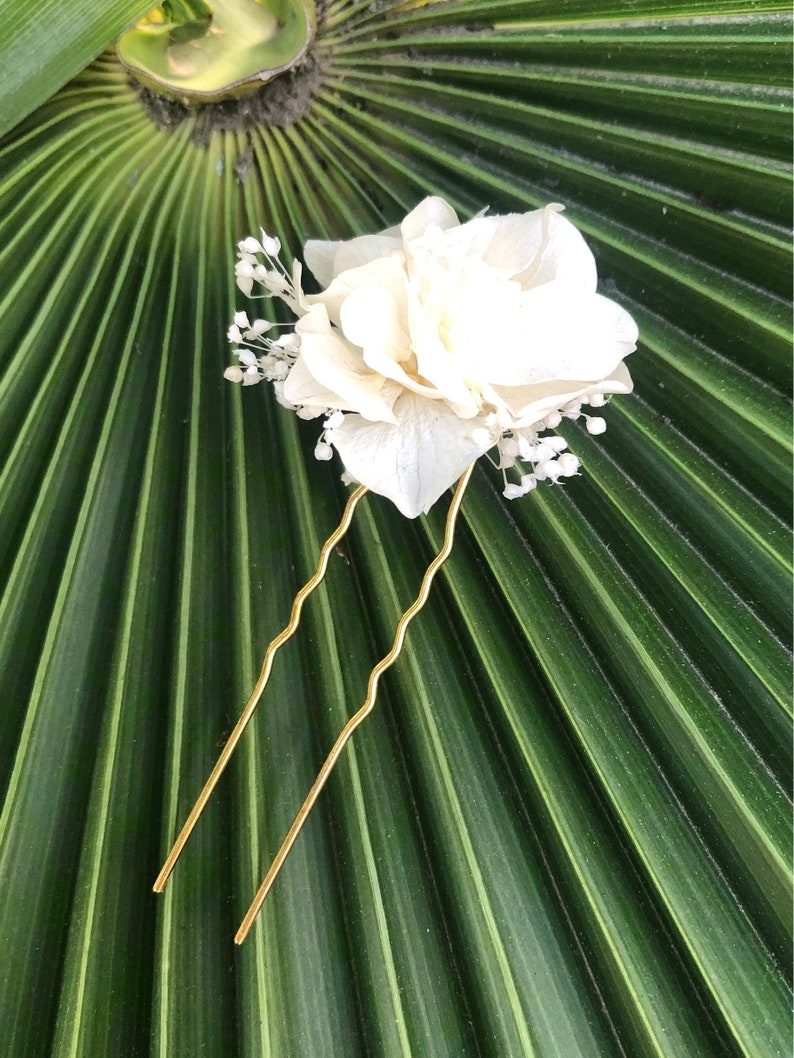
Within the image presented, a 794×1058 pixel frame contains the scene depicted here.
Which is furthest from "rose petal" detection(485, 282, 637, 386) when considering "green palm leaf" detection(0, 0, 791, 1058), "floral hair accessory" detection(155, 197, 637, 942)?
"green palm leaf" detection(0, 0, 791, 1058)

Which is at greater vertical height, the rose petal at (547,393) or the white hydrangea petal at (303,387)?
the white hydrangea petal at (303,387)

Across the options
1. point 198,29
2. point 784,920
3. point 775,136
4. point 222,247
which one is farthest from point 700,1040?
point 198,29

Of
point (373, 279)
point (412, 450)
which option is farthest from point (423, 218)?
point (412, 450)

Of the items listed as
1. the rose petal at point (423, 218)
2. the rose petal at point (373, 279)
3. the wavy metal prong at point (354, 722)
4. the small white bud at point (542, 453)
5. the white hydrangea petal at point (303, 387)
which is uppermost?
the rose petal at point (423, 218)

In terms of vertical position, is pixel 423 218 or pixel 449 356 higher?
pixel 423 218

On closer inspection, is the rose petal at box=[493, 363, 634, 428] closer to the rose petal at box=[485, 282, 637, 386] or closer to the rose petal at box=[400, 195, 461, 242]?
the rose petal at box=[485, 282, 637, 386]

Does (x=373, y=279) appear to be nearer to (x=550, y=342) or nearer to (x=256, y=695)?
(x=550, y=342)

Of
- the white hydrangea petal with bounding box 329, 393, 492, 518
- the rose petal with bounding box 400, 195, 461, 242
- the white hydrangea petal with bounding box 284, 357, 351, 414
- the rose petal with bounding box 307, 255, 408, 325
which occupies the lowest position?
the white hydrangea petal with bounding box 329, 393, 492, 518

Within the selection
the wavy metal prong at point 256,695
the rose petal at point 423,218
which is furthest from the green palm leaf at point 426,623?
the rose petal at point 423,218

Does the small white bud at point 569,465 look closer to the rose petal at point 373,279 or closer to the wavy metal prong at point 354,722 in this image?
the wavy metal prong at point 354,722
